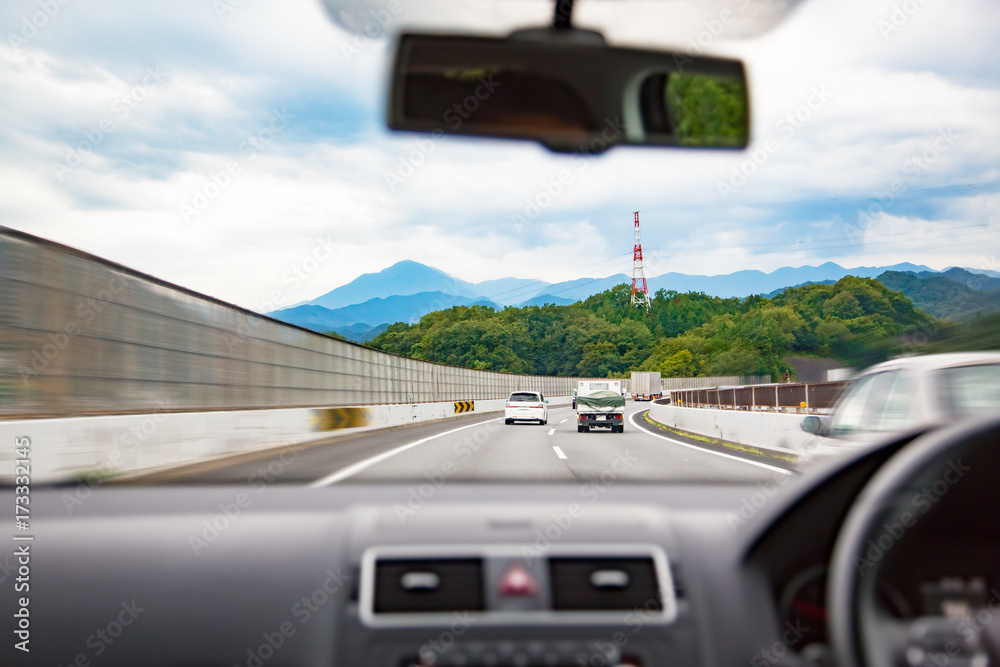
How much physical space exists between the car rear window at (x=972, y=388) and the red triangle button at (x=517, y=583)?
219 centimetres

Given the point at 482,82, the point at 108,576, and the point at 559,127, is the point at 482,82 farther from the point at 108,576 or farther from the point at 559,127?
the point at 108,576

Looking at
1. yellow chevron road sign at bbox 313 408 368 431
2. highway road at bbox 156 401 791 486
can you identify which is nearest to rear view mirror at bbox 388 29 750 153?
highway road at bbox 156 401 791 486

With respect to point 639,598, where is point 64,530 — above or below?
above

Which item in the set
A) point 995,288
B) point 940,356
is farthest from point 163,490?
point 940,356

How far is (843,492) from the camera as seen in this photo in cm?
257

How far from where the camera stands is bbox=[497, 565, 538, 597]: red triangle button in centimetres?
292

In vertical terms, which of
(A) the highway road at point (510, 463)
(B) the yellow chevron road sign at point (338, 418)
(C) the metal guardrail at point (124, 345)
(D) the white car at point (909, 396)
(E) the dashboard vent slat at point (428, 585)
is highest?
(C) the metal guardrail at point (124, 345)

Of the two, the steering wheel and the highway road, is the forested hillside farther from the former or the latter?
the steering wheel

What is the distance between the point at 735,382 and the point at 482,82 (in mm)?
51818

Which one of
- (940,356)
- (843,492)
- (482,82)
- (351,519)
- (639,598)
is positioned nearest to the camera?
(843,492)

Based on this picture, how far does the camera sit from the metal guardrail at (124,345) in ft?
30.0

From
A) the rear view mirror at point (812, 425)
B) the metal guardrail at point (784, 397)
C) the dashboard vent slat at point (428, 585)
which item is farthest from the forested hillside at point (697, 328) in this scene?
the dashboard vent slat at point (428, 585)

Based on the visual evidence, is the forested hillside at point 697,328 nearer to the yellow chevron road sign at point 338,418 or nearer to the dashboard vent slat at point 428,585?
the yellow chevron road sign at point 338,418

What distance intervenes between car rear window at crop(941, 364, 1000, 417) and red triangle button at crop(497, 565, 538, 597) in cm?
219
